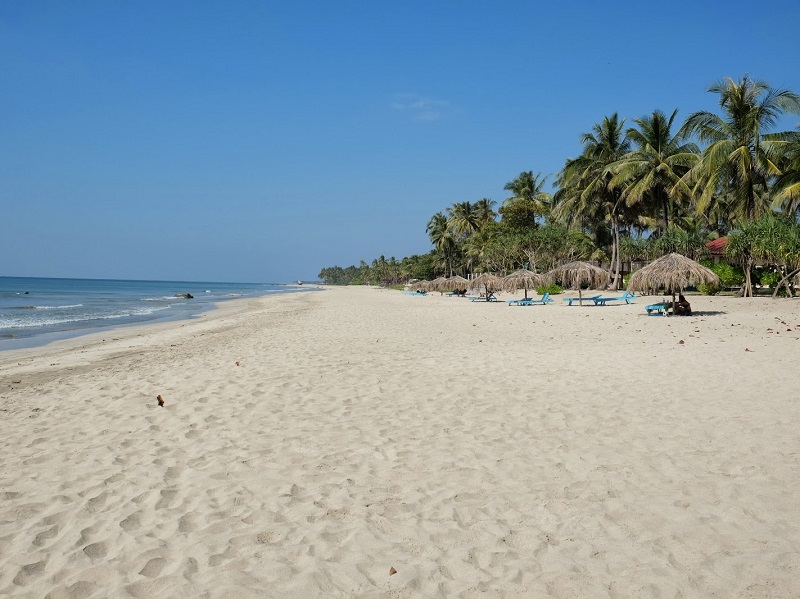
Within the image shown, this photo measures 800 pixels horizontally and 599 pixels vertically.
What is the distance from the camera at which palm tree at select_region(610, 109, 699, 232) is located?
30.4 metres

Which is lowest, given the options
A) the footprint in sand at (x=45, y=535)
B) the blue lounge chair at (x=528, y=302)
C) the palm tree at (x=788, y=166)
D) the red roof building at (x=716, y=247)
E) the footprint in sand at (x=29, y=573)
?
the footprint in sand at (x=29, y=573)

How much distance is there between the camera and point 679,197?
31.2 meters

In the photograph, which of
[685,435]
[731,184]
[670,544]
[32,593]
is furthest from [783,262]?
[32,593]

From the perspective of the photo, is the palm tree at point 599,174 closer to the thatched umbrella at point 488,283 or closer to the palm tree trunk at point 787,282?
the thatched umbrella at point 488,283

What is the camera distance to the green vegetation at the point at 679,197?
22.4 metres

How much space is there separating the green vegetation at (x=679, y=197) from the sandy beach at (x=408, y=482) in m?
19.0

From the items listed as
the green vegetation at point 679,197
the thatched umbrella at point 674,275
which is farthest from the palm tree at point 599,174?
the thatched umbrella at point 674,275

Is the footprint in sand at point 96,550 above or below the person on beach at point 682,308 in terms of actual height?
below

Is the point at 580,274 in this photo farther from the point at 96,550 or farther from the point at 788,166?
the point at 96,550

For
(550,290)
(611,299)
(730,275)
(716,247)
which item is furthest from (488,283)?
(716,247)

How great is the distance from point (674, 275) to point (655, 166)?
17.0 metres

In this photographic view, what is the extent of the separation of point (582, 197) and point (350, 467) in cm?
3686

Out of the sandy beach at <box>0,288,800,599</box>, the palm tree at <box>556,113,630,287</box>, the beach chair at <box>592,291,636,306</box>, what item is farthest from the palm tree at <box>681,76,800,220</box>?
the sandy beach at <box>0,288,800,599</box>

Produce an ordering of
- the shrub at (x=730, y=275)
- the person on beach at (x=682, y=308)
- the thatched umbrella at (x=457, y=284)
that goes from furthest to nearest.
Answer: the thatched umbrella at (x=457, y=284) < the shrub at (x=730, y=275) < the person on beach at (x=682, y=308)
